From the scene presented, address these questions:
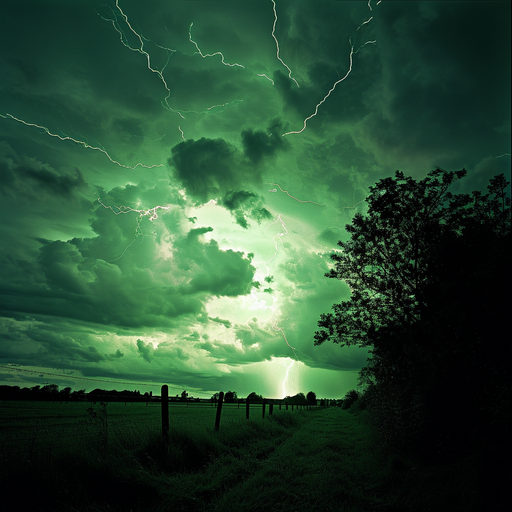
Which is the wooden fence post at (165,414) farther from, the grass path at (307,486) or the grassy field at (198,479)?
the grass path at (307,486)

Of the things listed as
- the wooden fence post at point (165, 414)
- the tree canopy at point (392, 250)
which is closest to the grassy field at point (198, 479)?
the wooden fence post at point (165, 414)

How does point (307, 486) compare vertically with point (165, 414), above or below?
below

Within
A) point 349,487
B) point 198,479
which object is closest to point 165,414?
point 198,479

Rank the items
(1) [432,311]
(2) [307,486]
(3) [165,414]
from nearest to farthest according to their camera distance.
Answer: (2) [307,486]
(3) [165,414]
(1) [432,311]

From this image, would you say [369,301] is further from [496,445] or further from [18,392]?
[18,392]

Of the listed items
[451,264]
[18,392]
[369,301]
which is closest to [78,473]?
[451,264]

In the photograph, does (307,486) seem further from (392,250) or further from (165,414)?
(392,250)

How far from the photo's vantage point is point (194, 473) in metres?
5.74

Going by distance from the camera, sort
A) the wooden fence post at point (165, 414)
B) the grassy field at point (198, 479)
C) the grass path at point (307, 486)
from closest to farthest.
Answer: the grassy field at point (198, 479) → the grass path at point (307, 486) → the wooden fence post at point (165, 414)

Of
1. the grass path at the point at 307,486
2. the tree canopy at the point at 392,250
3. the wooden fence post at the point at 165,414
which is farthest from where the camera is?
the tree canopy at the point at 392,250

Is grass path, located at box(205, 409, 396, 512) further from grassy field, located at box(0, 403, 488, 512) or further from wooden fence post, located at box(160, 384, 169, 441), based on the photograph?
wooden fence post, located at box(160, 384, 169, 441)

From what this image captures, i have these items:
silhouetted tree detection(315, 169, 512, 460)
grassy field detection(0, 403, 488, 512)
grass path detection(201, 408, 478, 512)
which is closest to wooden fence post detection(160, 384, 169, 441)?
→ grassy field detection(0, 403, 488, 512)

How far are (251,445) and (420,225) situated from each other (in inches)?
436

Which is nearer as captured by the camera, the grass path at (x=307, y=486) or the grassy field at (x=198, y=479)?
the grassy field at (x=198, y=479)
